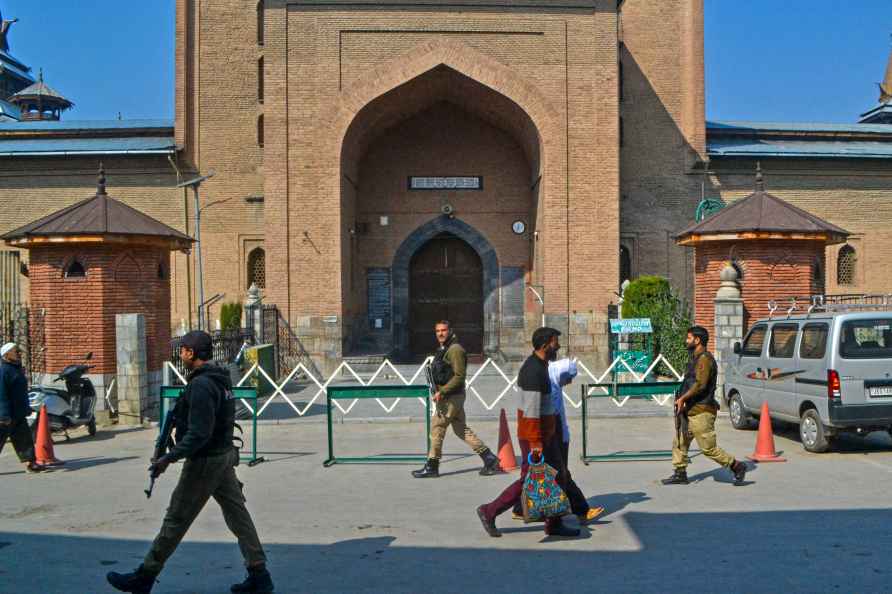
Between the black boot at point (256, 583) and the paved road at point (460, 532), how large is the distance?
0.75 feet

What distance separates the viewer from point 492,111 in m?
23.8

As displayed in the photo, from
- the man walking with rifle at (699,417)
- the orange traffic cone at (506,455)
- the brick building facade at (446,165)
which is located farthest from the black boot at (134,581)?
the brick building facade at (446,165)

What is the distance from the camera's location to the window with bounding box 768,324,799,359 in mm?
11296

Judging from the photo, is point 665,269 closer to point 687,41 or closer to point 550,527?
point 687,41

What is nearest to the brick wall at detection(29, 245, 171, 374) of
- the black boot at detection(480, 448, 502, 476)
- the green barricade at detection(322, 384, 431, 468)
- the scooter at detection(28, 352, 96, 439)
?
the scooter at detection(28, 352, 96, 439)

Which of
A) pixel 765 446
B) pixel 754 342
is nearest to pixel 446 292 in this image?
pixel 754 342

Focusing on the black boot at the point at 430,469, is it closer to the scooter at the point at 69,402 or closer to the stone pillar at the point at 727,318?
the scooter at the point at 69,402

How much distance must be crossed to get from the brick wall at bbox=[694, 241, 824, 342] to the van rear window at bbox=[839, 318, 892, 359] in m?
4.85

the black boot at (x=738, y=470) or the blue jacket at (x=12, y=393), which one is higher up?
the blue jacket at (x=12, y=393)

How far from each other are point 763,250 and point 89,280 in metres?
11.7

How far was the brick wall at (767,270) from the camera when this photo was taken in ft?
50.5

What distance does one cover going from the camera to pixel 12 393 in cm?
995

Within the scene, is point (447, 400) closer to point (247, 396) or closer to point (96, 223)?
point (247, 396)

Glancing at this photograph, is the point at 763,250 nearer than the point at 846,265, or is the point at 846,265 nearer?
the point at 763,250
